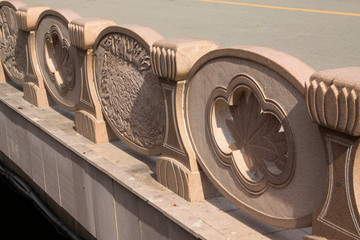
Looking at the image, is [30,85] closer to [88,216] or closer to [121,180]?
[88,216]

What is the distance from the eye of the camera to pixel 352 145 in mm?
3105

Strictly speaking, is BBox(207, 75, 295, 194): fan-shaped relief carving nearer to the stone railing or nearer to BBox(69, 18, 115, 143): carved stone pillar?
the stone railing

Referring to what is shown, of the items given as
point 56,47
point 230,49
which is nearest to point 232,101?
point 230,49

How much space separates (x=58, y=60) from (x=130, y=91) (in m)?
1.81

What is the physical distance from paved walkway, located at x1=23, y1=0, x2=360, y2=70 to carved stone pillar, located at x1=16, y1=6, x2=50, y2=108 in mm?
4026

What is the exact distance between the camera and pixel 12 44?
8148mm

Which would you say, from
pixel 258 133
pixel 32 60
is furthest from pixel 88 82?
pixel 258 133

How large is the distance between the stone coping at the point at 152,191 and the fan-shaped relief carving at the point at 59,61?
42 cm

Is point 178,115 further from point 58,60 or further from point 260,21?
point 260,21

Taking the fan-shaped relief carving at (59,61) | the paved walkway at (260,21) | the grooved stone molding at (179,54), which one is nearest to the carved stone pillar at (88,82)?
the fan-shaped relief carving at (59,61)

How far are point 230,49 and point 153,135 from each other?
157cm

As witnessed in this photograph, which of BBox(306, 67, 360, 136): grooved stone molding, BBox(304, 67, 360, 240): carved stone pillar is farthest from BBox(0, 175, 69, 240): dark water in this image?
BBox(306, 67, 360, 136): grooved stone molding

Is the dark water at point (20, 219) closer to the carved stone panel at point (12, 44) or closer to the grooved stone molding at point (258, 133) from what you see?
the carved stone panel at point (12, 44)

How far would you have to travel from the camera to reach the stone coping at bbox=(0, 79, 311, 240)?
13.3 ft
